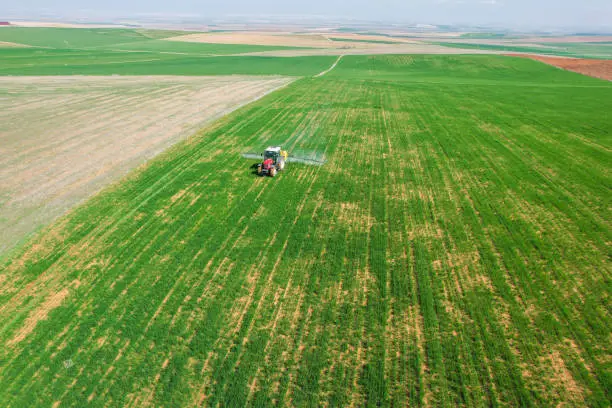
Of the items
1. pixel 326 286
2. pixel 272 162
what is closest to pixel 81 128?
pixel 272 162

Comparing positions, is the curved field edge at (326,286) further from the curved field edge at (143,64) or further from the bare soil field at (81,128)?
the curved field edge at (143,64)

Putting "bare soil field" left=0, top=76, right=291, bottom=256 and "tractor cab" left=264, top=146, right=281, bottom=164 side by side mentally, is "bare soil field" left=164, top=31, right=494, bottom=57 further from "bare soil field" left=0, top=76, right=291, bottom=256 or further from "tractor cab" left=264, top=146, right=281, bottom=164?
"tractor cab" left=264, top=146, right=281, bottom=164

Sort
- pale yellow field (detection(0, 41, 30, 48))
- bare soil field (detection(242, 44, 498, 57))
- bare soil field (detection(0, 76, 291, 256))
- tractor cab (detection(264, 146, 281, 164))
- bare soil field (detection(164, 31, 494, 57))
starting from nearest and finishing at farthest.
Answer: bare soil field (detection(0, 76, 291, 256)) < tractor cab (detection(264, 146, 281, 164)) < bare soil field (detection(242, 44, 498, 57)) < pale yellow field (detection(0, 41, 30, 48)) < bare soil field (detection(164, 31, 494, 57))

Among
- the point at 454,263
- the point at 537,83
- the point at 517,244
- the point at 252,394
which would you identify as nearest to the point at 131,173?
the point at 252,394

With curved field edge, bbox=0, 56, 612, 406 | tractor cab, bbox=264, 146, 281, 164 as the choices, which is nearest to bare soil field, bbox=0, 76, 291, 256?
curved field edge, bbox=0, 56, 612, 406

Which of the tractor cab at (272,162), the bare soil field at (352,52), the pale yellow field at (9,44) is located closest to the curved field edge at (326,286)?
the tractor cab at (272,162)

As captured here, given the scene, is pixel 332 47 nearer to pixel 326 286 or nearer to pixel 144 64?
pixel 144 64
